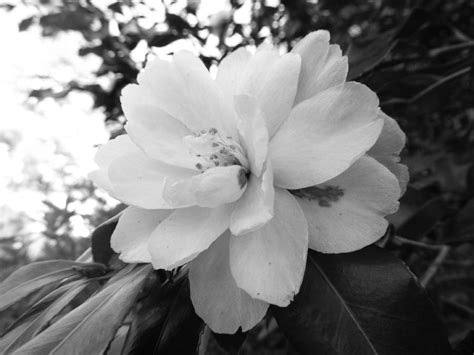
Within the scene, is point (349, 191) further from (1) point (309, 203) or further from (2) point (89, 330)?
(2) point (89, 330)

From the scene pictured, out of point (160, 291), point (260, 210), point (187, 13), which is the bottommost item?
point (160, 291)

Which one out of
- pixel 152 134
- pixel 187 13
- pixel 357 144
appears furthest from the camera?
pixel 187 13

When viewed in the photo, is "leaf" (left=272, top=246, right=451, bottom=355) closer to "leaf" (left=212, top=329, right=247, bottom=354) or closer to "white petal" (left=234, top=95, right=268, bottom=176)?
"leaf" (left=212, top=329, right=247, bottom=354)

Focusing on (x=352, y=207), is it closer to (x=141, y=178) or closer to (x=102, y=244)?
(x=141, y=178)

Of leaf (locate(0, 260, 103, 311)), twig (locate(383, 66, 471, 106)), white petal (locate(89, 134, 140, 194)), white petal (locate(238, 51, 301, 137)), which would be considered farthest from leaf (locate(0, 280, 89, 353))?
twig (locate(383, 66, 471, 106))

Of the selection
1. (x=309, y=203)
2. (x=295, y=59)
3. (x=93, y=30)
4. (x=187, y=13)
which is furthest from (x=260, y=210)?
(x=93, y=30)

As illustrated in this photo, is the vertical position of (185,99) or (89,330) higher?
(185,99)
